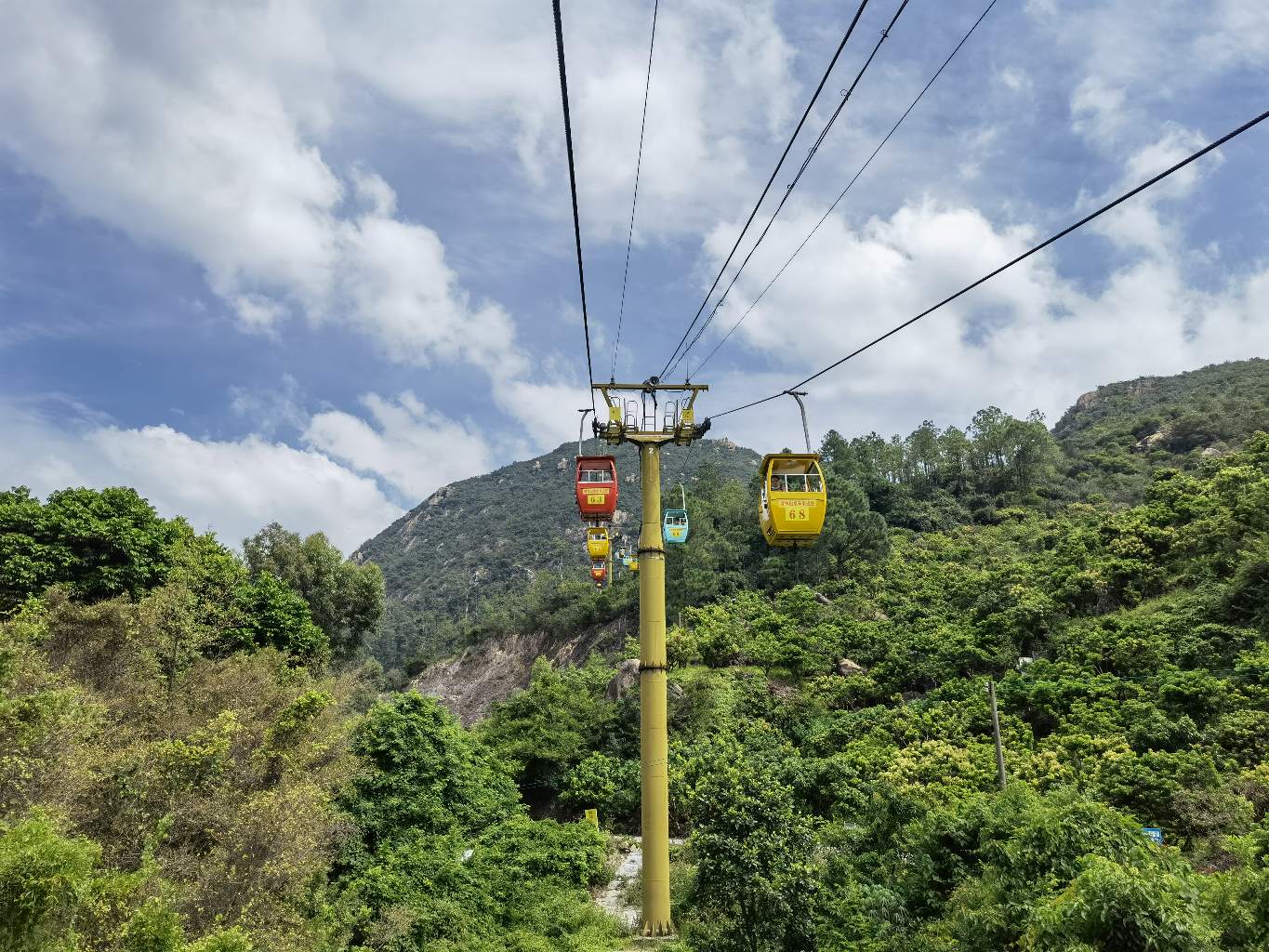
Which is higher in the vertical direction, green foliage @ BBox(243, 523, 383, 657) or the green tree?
green foliage @ BBox(243, 523, 383, 657)

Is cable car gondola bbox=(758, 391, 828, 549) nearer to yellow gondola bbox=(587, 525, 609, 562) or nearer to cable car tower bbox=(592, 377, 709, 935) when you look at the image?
cable car tower bbox=(592, 377, 709, 935)

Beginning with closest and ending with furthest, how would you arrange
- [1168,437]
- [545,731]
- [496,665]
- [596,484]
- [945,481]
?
[596,484] < [545,731] < [1168,437] < [496,665] < [945,481]

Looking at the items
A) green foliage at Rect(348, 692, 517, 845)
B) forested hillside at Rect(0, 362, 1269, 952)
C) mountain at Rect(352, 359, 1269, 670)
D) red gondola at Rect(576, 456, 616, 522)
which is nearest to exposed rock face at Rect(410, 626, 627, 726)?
mountain at Rect(352, 359, 1269, 670)

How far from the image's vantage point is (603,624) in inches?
1822

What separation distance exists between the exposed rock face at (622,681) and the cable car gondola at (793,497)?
19.9 metres

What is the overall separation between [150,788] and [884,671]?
22.8m

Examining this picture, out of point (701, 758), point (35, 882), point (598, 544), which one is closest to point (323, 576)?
point (598, 544)

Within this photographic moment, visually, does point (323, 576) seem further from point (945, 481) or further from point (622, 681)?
point (945, 481)

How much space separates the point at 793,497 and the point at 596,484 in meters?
4.25

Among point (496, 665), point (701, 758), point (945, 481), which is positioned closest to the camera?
point (701, 758)

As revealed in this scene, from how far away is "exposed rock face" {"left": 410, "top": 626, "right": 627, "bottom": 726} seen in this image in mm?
45906

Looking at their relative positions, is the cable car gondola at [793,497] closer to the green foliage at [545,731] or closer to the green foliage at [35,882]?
the green foliage at [35,882]

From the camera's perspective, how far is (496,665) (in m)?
52.4

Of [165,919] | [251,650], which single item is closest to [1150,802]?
[165,919]
